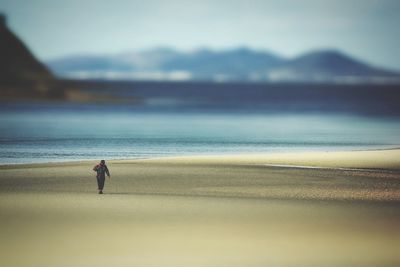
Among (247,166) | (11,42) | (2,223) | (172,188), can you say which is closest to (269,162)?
(247,166)

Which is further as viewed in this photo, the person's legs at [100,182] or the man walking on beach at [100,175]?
the person's legs at [100,182]

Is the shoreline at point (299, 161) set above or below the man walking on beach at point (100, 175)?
above

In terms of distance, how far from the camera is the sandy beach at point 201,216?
43.8ft

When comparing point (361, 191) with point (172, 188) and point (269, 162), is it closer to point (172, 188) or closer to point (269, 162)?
point (172, 188)

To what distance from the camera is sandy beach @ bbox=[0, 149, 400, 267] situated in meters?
13.3

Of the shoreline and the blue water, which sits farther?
the blue water

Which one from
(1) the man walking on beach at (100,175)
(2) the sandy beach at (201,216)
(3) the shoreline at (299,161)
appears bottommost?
(2) the sandy beach at (201,216)

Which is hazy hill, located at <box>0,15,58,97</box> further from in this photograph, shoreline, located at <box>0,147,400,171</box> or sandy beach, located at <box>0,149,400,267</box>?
sandy beach, located at <box>0,149,400,267</box>

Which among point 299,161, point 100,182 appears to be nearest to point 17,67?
point 299,161

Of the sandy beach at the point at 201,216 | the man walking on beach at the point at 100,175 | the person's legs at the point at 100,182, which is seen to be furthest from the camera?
the person's legs at the point at 100,182

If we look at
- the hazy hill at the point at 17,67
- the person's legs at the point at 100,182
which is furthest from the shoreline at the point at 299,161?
the hazy hill at the point at 17,67

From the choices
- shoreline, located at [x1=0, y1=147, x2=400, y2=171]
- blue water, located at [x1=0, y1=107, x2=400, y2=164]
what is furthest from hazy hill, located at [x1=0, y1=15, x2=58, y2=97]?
shoreline, located at [x1=0, y1=147, x2=400, y2=171]

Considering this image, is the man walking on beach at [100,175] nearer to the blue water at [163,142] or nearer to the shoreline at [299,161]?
the shoreline at [299,161]

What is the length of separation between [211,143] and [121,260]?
25.2 m
